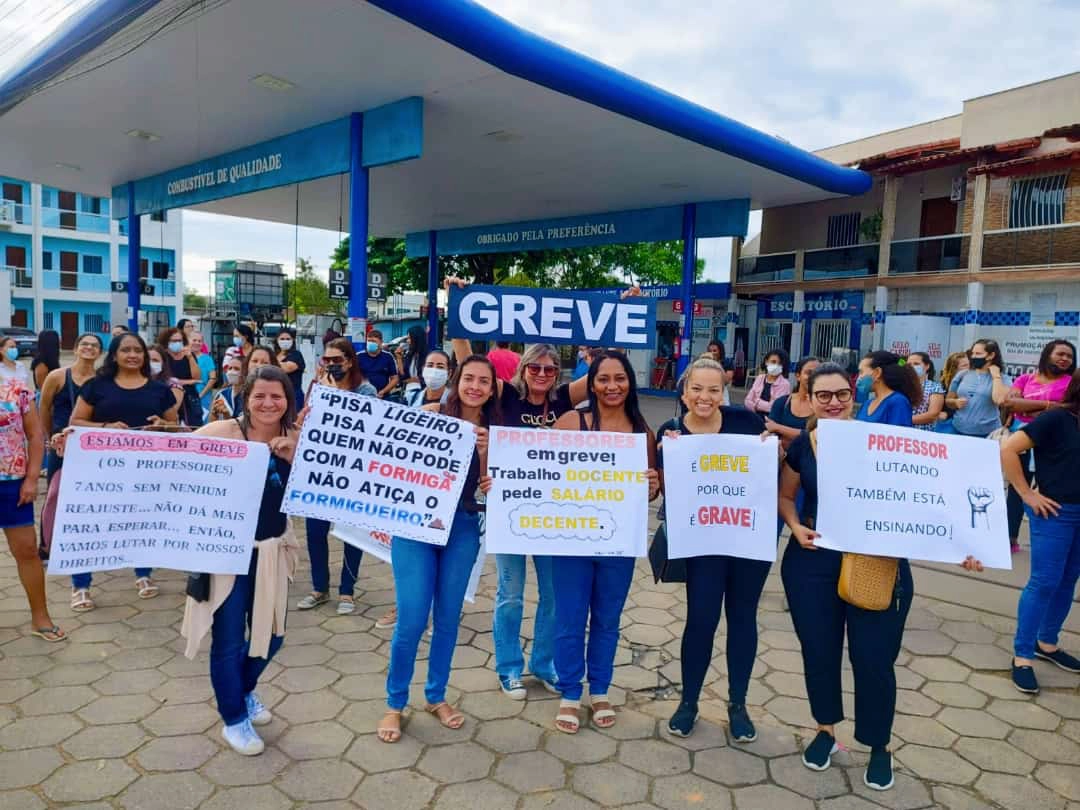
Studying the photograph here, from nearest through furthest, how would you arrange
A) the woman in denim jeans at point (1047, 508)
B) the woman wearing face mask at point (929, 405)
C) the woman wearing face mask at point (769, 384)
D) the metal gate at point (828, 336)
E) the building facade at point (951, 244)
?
1. the woman in denim jeans at point (1047, 508)
2. the woman wearing face mask at point (929, 405)
3. the woman wearing face mask at point (769, 384)
4. the building facade at point (951, 244)
5. the metal gate at point (828, 336)

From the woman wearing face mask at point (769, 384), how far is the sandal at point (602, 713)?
175 inches

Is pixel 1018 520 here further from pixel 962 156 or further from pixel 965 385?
pixel 962 156

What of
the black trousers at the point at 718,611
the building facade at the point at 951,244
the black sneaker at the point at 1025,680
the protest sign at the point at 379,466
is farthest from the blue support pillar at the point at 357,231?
the building facade at the point at 951,244

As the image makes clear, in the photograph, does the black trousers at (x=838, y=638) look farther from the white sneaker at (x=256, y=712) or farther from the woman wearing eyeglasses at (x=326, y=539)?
the woman wearing eyeglasses at (x=326, y=539)

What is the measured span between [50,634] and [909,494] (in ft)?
14.9

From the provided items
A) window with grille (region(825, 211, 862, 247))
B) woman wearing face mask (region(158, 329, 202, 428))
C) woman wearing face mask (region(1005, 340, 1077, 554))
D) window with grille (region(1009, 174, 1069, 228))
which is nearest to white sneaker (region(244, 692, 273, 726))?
woman wearing face mask (region(158, 329, 202, 428))

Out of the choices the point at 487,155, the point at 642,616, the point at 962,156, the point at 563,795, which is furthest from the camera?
the point at 962,156

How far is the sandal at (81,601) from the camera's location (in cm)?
452

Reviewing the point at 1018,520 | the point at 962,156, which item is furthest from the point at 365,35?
the point at 962,156

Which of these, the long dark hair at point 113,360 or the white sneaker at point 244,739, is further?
the long dark hair at point 113,360

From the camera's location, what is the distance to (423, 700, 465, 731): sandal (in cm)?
333

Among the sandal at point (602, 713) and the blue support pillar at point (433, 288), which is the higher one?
the blue support pillar at point (433, 288)

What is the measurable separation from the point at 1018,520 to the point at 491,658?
471 centimetres

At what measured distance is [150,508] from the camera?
3061mm
